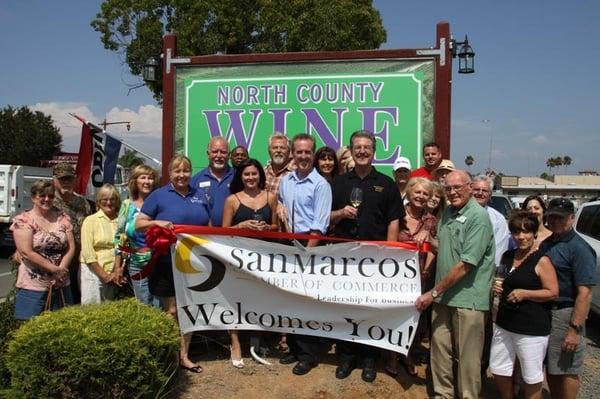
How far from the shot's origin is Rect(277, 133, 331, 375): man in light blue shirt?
4.10 m

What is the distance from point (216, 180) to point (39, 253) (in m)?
1.65

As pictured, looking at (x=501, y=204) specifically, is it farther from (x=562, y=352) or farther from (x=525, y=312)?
(x=525, y=312)

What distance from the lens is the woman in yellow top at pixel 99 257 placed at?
4453mm

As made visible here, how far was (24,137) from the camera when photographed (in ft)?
125

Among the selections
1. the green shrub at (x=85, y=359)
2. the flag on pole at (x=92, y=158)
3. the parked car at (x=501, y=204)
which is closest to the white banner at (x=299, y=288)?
the green shrub at (x=85, y=359)

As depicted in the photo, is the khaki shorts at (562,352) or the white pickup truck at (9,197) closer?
the khaki shorts at (562,352)

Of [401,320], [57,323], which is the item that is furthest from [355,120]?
[57,323]

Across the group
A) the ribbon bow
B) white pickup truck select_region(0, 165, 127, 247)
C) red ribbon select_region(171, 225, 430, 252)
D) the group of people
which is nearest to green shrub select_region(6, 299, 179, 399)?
the ribbon bow

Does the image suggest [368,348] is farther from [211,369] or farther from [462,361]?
[211,369]

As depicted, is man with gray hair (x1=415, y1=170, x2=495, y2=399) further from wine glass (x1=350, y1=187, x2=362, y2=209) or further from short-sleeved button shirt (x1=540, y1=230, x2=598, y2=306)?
wine glass (x1=350, y1=187, x2=362, y2=209)

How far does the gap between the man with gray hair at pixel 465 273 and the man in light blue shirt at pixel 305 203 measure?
979mm

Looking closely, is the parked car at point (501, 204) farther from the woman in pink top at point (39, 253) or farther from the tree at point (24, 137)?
the tree at point (24, 137)

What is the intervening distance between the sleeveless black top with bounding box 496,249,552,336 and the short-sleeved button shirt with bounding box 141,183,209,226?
2.53 m

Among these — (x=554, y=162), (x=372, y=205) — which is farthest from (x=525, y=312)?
(x=554, y=162)
